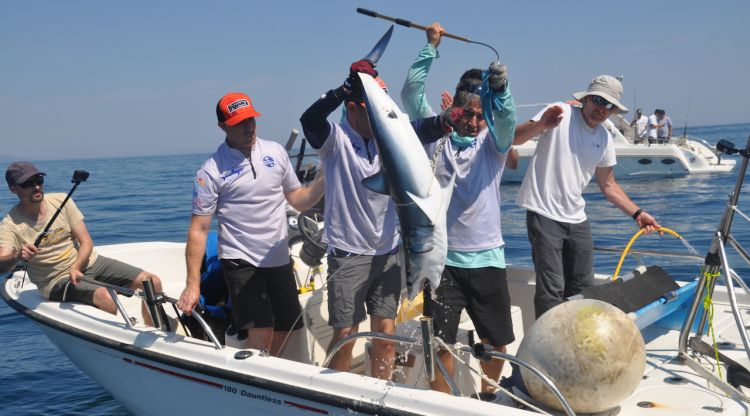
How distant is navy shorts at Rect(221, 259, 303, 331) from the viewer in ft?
12.2

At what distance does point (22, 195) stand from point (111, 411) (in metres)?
2.18

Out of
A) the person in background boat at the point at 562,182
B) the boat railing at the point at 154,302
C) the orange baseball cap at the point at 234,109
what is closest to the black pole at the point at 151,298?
the boat railing at the point at 154,302

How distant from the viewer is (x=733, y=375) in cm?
298

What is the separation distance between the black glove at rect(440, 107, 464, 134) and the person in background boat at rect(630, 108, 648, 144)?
72.4 ft

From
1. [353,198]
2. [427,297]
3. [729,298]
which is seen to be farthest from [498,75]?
[729,298]

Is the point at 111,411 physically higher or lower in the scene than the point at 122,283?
lower

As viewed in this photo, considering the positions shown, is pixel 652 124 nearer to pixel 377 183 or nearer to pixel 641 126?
pixel 641 126

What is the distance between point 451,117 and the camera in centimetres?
323

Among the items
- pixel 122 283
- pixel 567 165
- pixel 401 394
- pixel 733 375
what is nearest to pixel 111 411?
pixel 122 283

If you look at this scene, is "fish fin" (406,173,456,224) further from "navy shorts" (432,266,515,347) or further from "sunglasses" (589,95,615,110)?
"sunglasses" (589,95,615,110)

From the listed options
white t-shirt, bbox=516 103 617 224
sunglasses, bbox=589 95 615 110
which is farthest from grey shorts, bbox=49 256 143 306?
sunglasses, bbox=589 95 615 110

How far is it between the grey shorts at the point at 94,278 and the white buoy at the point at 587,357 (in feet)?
10.7

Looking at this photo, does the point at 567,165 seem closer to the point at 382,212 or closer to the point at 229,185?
the point at 382,212

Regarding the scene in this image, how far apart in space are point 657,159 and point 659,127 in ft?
4.34
